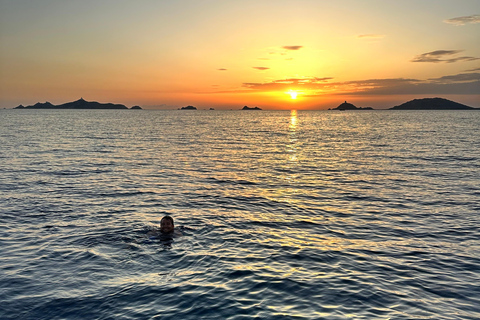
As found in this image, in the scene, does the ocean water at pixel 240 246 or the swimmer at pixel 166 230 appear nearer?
the ocean water at pixel 240 246

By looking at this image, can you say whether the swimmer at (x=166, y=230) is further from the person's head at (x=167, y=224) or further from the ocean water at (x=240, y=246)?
the ocean water at (x=240, y=246)

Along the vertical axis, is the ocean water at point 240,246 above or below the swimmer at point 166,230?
below

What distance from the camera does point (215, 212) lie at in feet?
73.9

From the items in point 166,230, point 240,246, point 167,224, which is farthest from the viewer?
point 166,230

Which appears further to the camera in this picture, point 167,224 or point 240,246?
point 167,224

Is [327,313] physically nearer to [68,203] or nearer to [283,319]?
[283,319]

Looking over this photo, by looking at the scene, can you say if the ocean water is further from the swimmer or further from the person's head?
the person's head

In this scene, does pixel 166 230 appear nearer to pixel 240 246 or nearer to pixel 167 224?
pixel 167 224

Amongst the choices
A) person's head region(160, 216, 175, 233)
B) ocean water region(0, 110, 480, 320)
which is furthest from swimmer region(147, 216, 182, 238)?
ocean water region(0, 110, 480, 320)

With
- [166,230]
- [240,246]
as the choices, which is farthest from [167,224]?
[240,246]

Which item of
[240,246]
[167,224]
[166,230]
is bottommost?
[240,246]

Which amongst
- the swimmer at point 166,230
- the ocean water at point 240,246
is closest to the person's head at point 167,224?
the swimmer at point 166,230

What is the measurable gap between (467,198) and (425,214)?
6.70 m

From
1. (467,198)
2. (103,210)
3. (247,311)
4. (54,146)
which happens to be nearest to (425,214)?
(467,198)
